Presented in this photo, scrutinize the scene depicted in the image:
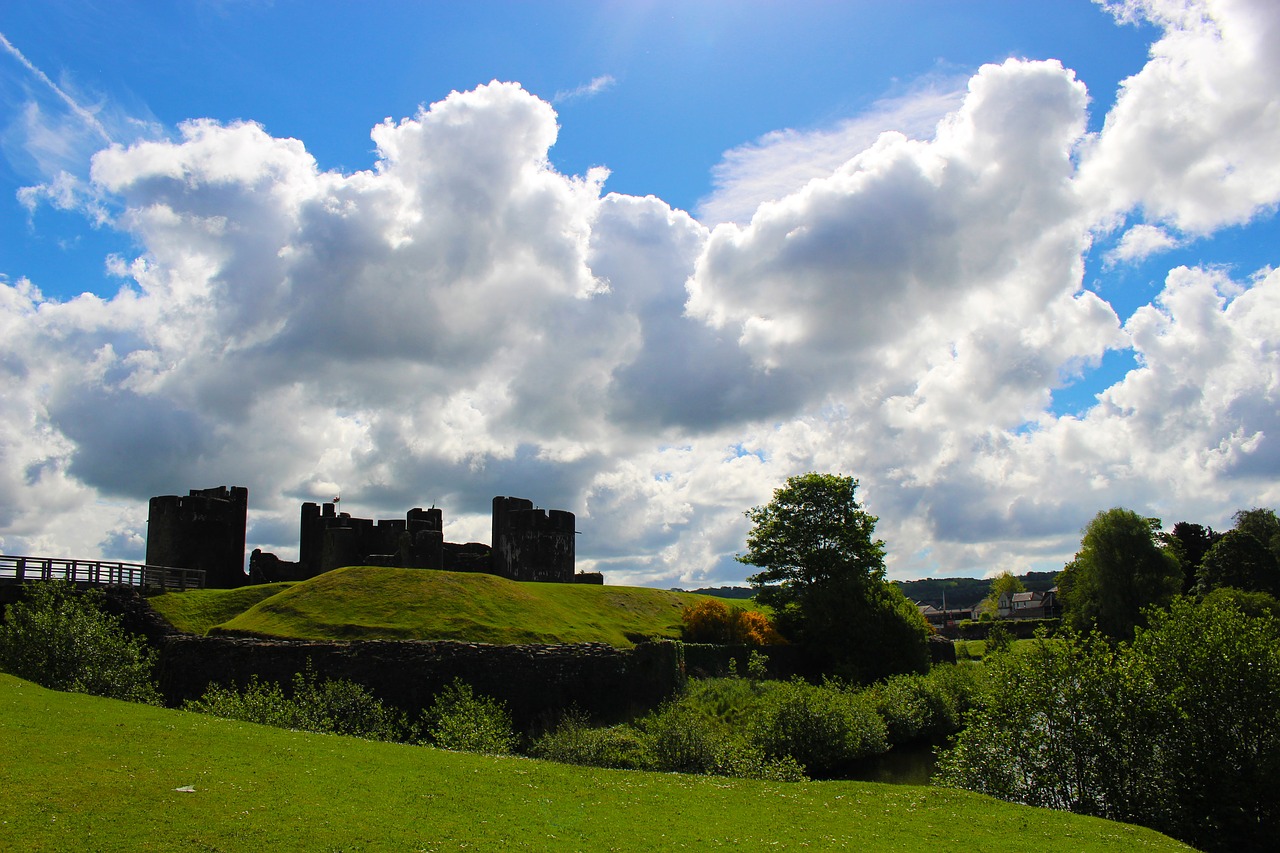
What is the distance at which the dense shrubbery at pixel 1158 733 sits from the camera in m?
18.8

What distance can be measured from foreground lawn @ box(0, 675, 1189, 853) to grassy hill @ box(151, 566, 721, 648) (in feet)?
54.1

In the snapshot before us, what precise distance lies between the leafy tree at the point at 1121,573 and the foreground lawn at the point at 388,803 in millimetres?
57115

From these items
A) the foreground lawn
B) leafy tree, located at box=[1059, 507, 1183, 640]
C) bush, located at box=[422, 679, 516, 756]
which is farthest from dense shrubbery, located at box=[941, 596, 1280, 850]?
leafy tree, located at box=[1059, 507, 1183, 640]

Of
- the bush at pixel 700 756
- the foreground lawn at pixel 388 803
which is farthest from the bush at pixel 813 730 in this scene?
the foreground lawn at pixel 388 803

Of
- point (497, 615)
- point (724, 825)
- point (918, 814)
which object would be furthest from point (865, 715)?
point (724, 825)

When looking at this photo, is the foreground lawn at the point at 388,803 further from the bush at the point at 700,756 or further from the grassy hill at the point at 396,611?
the grassy hill at the point at 396,611

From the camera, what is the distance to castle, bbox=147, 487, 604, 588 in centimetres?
4891

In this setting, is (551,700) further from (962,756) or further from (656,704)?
(962,756)

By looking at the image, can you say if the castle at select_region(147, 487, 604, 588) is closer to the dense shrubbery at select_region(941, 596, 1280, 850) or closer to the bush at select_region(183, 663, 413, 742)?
the bush at select_region(183, 663, 413, 742)

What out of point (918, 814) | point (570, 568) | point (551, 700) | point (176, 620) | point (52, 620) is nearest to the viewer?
point (918, 814)

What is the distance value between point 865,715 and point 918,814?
66.8ft

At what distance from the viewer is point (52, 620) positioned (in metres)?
26.7

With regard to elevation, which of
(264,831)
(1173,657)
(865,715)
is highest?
(1173,657)

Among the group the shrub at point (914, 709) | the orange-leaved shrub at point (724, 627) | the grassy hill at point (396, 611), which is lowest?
the shrub at point (914, 709)
